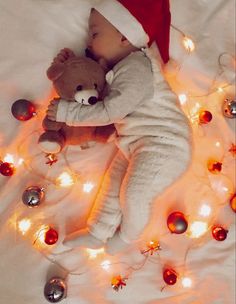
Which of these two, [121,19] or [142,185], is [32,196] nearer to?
[142,185]

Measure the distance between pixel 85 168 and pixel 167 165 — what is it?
24cm

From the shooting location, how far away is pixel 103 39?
1.07m

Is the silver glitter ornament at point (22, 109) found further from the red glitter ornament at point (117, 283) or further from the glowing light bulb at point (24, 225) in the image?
the red glitter ornament at point (117, 283)

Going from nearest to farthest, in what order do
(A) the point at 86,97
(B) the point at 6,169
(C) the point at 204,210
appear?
(A) the point at 86,97, (B) the point at 6,169, (C) the point at 204,210

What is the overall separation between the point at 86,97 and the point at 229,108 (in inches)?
18.1

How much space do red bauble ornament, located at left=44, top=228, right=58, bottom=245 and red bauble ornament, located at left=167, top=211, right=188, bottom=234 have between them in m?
0.30

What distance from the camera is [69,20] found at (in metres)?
1.20

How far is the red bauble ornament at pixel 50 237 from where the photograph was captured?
1.13m

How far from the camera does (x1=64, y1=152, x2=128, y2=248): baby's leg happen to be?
3.61 ft

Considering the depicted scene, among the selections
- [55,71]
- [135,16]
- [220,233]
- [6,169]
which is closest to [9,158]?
[6,169]

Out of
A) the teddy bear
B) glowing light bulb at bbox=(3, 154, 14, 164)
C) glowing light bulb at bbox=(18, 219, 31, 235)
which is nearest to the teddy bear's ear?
the teddy bear

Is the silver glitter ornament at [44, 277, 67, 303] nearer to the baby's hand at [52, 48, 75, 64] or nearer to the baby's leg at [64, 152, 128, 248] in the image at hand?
the baby's leg at [64, 152, 128, 248]

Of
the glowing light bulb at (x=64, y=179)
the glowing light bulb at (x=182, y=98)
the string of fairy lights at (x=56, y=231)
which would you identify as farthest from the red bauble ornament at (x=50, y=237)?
the glowing light bulb at (x=182, y=98)

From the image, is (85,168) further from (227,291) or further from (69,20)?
(227,291)
